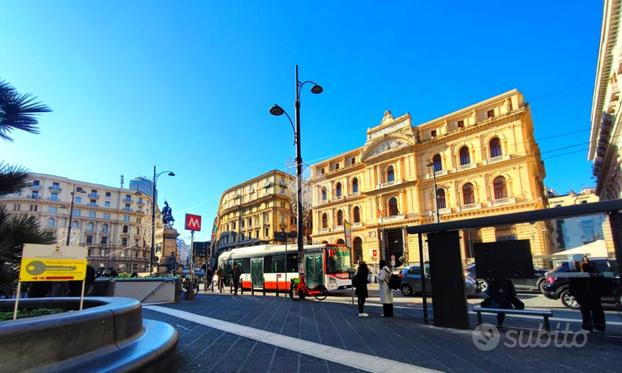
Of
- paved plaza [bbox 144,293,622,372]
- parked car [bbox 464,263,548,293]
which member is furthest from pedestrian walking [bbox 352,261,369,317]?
parked car [bbox 464,263,548,293]

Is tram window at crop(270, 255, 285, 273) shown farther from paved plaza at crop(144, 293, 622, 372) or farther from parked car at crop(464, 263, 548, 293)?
parked car at crop(464, 263, 548, 293)

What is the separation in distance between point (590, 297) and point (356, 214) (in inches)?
1576

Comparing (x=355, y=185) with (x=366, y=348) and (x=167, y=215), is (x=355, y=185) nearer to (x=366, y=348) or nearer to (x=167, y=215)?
(x=167, y=215)

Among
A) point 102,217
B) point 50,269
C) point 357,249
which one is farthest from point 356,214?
point 102,217

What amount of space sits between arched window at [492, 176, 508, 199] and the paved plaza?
2808cm

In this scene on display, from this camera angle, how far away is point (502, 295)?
768 centimetres

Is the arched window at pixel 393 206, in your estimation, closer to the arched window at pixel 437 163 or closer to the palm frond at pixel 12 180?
the arched window at pixel 437 163

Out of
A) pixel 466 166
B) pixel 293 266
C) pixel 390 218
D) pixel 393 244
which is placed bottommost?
pixel 293 266

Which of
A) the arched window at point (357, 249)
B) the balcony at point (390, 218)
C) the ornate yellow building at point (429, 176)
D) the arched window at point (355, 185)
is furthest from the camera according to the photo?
the arched window at point (355, 185)

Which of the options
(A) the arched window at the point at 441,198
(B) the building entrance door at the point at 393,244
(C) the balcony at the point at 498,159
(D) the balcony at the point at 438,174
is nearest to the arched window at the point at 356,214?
(B) the building entrance door at the point at 393,244

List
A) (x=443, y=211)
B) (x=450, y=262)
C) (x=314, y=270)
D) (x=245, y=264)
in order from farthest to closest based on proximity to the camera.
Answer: (x=443, y=211) < (x=245, y=264) < (x=314, y=270) < (x=450, y=262)

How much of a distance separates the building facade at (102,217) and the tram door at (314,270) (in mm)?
68381

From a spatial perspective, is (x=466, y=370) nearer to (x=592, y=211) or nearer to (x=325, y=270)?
(x=592, y=211)

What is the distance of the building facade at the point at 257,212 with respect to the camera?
64.2m
